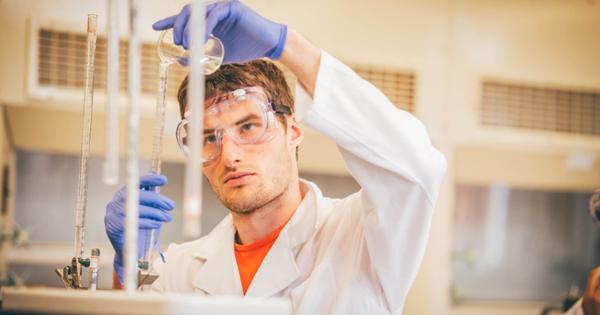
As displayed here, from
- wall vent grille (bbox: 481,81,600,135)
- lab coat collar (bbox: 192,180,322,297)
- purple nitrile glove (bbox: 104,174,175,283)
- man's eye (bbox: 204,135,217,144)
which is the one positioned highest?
wall vent grille (bbox: 481,81,600,135)

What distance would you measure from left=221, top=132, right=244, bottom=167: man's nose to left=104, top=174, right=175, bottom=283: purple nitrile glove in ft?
0.63

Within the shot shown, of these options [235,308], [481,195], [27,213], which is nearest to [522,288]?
[481,195]

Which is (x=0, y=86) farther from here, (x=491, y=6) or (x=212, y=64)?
(x=491, y=6)

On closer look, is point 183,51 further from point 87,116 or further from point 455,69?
point 455,69

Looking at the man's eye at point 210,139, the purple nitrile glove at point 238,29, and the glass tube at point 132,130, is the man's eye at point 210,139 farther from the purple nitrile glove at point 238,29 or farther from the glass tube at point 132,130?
the glass tube at point 132,130

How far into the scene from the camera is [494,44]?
3412mm

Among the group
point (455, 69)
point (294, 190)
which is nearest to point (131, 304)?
point (294, 190)

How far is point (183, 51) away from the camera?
1374 mm

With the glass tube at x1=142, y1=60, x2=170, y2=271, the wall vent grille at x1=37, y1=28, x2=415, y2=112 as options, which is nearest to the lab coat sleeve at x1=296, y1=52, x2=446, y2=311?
the glass tube at x1=142, y1=60, x2=170, y2=271

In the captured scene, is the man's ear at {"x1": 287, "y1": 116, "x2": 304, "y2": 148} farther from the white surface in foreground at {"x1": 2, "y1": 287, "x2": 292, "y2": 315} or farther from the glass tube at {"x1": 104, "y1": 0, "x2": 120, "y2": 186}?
the white surface in foreground at {"x1": 2, "y1": 287, "x2": 292, "y2": 315}

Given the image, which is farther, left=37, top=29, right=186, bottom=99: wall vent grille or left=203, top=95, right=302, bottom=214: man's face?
left=37, top=29, right=186, bottom=99: wall vent grille

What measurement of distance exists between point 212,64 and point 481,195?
118 inches

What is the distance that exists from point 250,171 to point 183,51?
0.42 m

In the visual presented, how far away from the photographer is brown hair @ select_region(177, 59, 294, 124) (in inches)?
69.9
